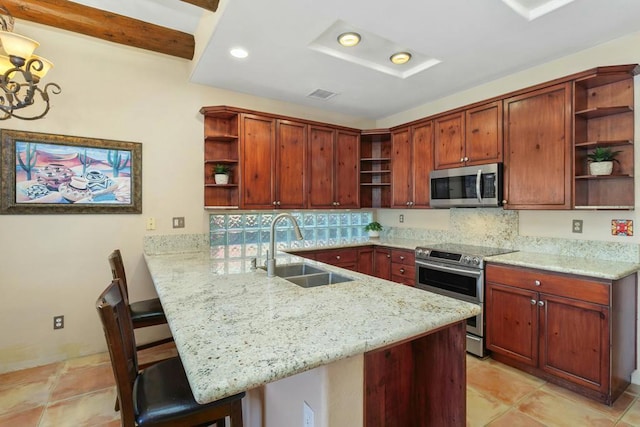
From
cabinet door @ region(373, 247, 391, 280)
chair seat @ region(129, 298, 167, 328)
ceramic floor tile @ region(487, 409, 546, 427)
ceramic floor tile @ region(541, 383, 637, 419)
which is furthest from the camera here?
cabinet door @ region(373, 247, 391, 280)

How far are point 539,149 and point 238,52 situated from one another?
2703 millimetres

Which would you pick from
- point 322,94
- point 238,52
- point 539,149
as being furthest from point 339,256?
point 238,52

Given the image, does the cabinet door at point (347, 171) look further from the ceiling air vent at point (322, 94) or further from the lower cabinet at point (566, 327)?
the lower cabinet at point (566, 327)

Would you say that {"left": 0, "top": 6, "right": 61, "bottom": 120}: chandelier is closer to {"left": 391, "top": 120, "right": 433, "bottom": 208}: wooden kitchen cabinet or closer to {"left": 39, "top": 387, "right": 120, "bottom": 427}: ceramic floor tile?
{"left": 39, "top": 387, "right": 120, "bottom": 427}: ceramic floor tile

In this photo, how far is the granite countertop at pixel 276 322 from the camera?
89 cm

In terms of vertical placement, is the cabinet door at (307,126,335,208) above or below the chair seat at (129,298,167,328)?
above

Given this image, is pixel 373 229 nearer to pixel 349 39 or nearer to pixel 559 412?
pixel 349 39

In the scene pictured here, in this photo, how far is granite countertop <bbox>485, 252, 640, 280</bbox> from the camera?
2146 millimetres

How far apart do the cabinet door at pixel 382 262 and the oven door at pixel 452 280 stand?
1.65 feet

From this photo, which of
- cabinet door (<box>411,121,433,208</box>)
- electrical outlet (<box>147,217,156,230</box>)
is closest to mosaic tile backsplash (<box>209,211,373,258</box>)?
electrical outlet (<box>147,217,156,230</box>)

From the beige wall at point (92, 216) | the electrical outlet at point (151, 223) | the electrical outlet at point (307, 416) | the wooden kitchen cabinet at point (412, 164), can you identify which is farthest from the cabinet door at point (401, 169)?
the electrical outlet at point (307, 416)

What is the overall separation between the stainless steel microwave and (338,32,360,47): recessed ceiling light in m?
1.65

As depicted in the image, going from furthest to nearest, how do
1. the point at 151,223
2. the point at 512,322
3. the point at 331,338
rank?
the point at 151,223
the point at 512,322
the point at 331,338

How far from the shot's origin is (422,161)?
12.3 ft
